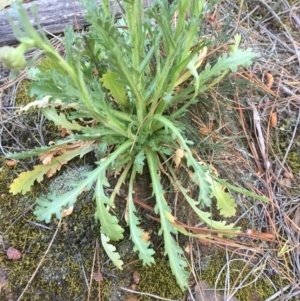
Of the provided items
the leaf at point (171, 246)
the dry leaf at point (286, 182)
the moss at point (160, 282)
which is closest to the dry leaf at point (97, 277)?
the moss at point (160, 282)

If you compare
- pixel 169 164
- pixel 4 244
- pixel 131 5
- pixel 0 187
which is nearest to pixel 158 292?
pixel 169 164

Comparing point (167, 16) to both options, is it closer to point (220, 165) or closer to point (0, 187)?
point (220, 165)

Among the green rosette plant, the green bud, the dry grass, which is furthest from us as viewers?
the dry grass

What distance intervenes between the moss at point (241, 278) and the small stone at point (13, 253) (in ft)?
2.10

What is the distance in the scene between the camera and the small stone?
151cm

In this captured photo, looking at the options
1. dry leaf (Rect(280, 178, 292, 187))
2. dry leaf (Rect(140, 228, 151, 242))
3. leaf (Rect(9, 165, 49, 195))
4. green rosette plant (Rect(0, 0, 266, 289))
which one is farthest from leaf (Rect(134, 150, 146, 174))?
dry leaf (Rect(280, 178, 292, 187))

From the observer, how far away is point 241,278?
161 centimetres

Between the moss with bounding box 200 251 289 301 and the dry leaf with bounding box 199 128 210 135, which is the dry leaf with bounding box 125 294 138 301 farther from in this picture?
the dry leaf with bounding box 199 128 210 135

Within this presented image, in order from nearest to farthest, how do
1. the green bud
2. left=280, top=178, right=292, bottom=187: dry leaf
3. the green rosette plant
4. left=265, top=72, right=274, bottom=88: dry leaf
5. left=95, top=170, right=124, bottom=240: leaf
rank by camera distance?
the green bud < the green rosette plant < left=95, top=170, right=124, bottom=240: leaf < left=280, top=178, right=292, bottom=187: dry leaf < left=265, top=72, right=274, bottom=88: dry leaf

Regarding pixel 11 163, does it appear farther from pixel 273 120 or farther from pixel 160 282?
pixel 273 120

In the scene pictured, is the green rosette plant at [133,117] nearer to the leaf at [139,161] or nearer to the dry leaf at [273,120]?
the leaf at [139,161]

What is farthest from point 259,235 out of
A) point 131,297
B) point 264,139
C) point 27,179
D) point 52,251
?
point 27,179

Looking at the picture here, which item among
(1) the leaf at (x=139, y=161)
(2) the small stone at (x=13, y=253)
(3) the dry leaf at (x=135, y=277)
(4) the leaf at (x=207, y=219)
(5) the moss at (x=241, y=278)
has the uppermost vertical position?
(1) the leaf at (x=139, y=161)

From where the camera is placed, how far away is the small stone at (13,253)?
1513 millimetres
